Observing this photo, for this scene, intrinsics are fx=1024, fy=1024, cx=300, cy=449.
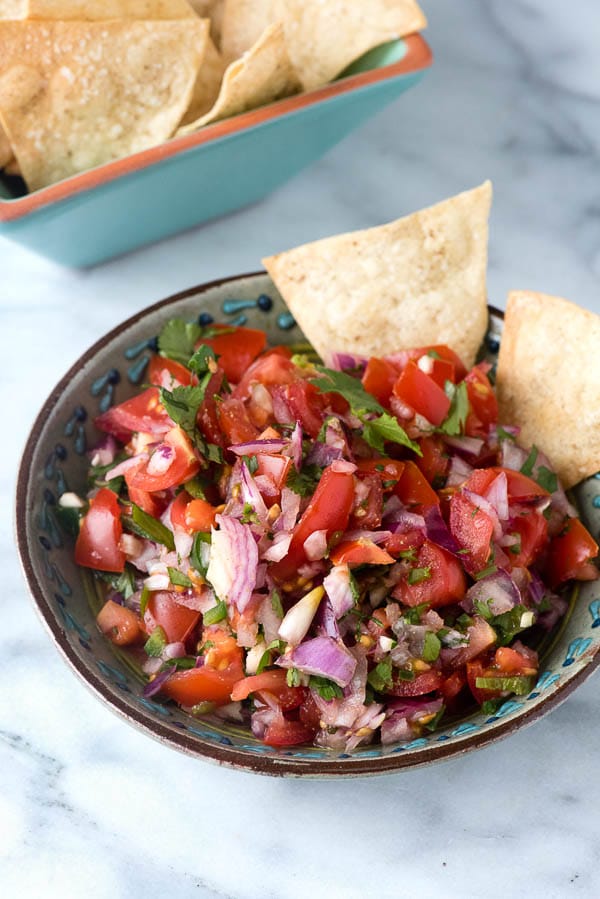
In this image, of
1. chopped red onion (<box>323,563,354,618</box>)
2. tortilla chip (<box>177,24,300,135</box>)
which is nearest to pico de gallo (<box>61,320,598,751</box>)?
chopped red onion (<box>323,563,354,618</box>)

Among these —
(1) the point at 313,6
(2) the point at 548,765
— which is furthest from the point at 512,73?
(2) the point at 548,765

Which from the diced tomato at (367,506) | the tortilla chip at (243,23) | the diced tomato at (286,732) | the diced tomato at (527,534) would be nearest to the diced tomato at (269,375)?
the diced tomato at (367,506)

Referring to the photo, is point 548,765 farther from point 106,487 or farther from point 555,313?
point 106,487

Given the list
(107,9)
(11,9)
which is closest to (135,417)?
(107,9)

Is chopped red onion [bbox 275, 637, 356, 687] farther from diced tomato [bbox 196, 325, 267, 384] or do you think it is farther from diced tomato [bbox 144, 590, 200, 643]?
diced tomato [bbox 196, 325, 267, 384]

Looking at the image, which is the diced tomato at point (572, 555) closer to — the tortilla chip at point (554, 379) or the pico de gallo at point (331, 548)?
the pico de gallo at point (331, 548)
